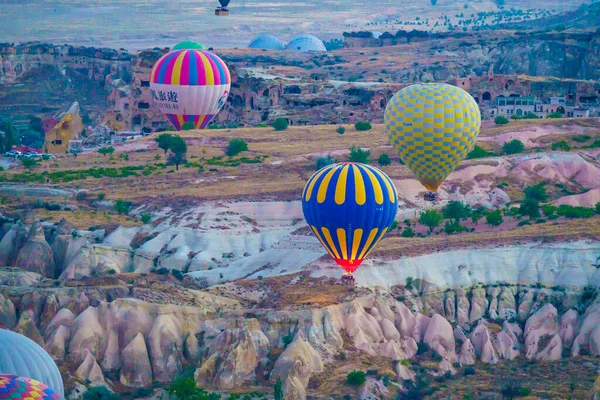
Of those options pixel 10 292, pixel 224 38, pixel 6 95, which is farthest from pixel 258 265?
pixel 224 38

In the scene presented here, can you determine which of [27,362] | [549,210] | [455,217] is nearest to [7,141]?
[455,217]

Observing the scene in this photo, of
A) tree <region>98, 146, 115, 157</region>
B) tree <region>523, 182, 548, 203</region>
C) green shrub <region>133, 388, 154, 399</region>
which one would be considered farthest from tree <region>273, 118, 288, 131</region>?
green shrub <region>133, 388, 154, 399</region>

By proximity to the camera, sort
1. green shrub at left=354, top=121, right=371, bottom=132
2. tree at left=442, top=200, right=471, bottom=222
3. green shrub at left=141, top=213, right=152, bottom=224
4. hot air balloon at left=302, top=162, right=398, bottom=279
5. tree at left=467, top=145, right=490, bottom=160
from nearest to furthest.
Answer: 1. hot air balloon at left=302, top=162, right=398, bottom=279
2. tree at left=442, top=200, right=471, bottom=222
3. green shrub at left=141, top=213, right=152, bottom=224
4. tree at left=467, top=145, right=490, bottom=160
5. green shrub at left=354, top=121, right=371, bottom=132

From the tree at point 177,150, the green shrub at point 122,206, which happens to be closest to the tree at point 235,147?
the tree at point 177,150

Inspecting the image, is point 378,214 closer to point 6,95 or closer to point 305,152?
point 305,152

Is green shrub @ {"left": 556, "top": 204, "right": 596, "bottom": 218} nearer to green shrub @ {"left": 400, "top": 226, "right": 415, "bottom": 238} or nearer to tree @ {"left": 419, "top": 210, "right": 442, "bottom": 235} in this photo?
tree @ {"left": 419, "top": 210, "right": 442, "bottom": 235}

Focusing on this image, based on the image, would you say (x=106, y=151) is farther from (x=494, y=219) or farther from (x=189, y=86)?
(x=494, y=219)
